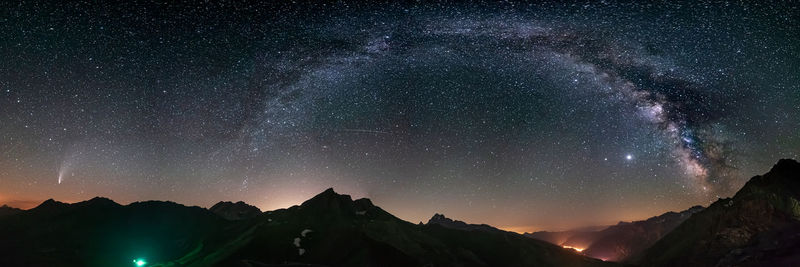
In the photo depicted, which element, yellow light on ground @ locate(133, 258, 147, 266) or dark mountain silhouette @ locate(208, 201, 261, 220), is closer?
yellow light on ground @ locate(133, 258, 147, 266)

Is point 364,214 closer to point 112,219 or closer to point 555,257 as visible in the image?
point 555,257

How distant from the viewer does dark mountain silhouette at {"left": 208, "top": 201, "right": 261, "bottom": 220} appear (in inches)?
5782

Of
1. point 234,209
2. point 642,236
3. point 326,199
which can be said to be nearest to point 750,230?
point 642,236

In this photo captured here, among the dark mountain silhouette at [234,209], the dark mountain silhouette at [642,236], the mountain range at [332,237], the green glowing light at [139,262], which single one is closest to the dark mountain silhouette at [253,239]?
the mountain range at [332,237]

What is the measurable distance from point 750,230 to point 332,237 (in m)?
100

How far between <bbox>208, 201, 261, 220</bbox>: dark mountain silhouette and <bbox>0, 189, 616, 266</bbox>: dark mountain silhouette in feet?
78.2

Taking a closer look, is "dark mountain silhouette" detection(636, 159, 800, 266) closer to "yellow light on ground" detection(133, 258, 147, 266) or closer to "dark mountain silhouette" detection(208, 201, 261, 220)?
"yellow light on ground" detection(133, 258, 147, 266)

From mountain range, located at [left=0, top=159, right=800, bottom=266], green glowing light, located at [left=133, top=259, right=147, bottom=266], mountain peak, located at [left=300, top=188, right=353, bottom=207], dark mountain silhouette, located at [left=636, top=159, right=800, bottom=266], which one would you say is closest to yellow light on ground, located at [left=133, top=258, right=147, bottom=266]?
green glowing light, located at [left=133, top=259, right=147, bottom=266]

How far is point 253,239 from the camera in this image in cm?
9500

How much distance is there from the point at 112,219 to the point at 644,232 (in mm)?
212153

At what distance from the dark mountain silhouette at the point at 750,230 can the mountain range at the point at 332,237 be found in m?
0.24

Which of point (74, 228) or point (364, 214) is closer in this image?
point (74, 228)

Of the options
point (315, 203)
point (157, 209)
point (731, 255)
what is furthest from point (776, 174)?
point (157, 209)

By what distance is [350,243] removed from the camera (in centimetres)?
9788
